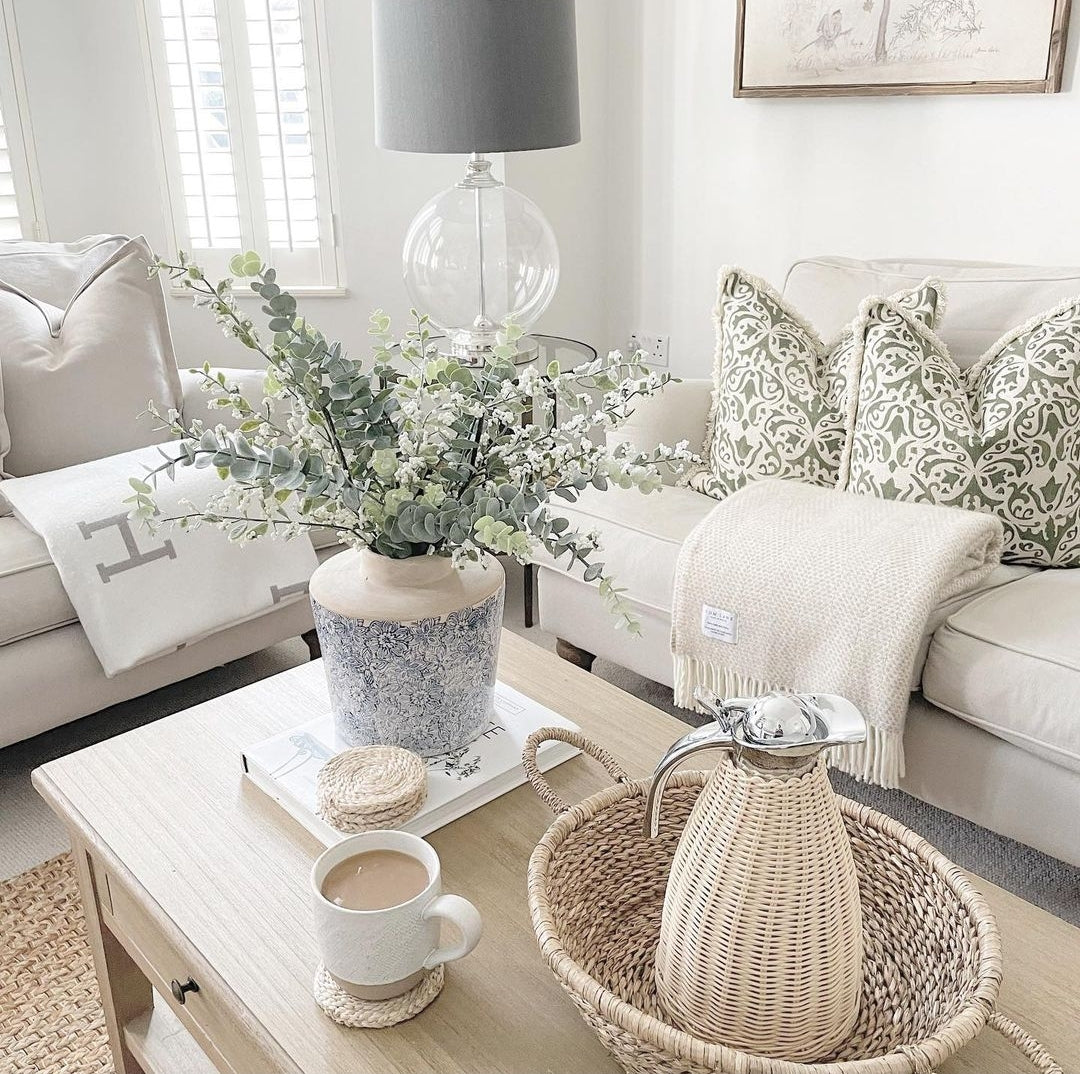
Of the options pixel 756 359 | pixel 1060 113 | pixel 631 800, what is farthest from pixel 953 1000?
pixel 1060 113

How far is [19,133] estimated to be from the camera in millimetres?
2793

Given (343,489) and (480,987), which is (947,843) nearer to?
(480,987)

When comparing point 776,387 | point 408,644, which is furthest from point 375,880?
point 776,387

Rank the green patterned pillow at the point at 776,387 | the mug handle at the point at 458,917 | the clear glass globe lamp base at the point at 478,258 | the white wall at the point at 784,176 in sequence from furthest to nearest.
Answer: the clear glass globe lamp base at the point at 478,258, the white wall at the point at 784,176, the green patterned pillow at the point at 776,387, the mug handle at the point at 458,917

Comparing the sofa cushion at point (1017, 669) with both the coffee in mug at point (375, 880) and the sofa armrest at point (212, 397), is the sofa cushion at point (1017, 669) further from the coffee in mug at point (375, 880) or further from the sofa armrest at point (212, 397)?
the sofa armrest at point (212, 397)

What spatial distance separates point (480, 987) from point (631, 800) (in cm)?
20

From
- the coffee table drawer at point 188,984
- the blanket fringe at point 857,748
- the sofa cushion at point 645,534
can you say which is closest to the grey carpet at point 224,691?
the blanket fringe at point 857,748

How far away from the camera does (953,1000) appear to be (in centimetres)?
76

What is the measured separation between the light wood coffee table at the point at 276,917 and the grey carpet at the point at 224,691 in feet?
1.74

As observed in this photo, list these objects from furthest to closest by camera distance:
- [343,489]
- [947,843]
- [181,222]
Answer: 1. [181,222]
2. [947,843]
3. [343,489]

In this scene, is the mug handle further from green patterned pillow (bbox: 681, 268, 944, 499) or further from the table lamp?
green patterned pillow (bbox: 681, 268, 944, 499)

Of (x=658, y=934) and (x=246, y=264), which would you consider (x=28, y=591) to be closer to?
(x=246, y=264)

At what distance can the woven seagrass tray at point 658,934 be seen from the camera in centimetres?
69

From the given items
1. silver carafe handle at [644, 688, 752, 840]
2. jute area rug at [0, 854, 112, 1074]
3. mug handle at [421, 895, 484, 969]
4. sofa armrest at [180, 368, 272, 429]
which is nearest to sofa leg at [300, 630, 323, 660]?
sofa armrest at [180, 368, 272, 429]
